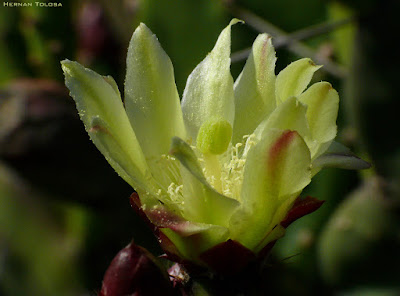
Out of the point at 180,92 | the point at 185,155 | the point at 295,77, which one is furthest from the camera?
the point at 180,92

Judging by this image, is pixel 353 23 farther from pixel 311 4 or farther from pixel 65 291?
pixel 65 291

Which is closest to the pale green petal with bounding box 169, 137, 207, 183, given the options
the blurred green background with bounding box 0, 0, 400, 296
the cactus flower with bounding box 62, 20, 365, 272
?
the cactus flower with bounding box 62, 20, 365, 272

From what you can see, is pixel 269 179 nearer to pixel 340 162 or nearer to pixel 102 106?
pixel 340 162

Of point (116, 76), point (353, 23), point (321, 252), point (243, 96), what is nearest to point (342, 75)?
point (353, 23)

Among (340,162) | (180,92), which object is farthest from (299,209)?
(180,92)

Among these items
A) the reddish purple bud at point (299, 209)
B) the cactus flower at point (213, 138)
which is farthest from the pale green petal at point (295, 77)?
the reddish purple bud at point (299, 209)

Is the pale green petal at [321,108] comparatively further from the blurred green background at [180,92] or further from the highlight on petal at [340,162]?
the blurred green background at [180,92]

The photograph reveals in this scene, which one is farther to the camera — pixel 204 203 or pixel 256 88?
pixel 256 88

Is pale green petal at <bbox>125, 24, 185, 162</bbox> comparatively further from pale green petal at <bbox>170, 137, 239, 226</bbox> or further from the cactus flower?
pale green petal at <bbox>170, 137, 239, 226</bbox>
